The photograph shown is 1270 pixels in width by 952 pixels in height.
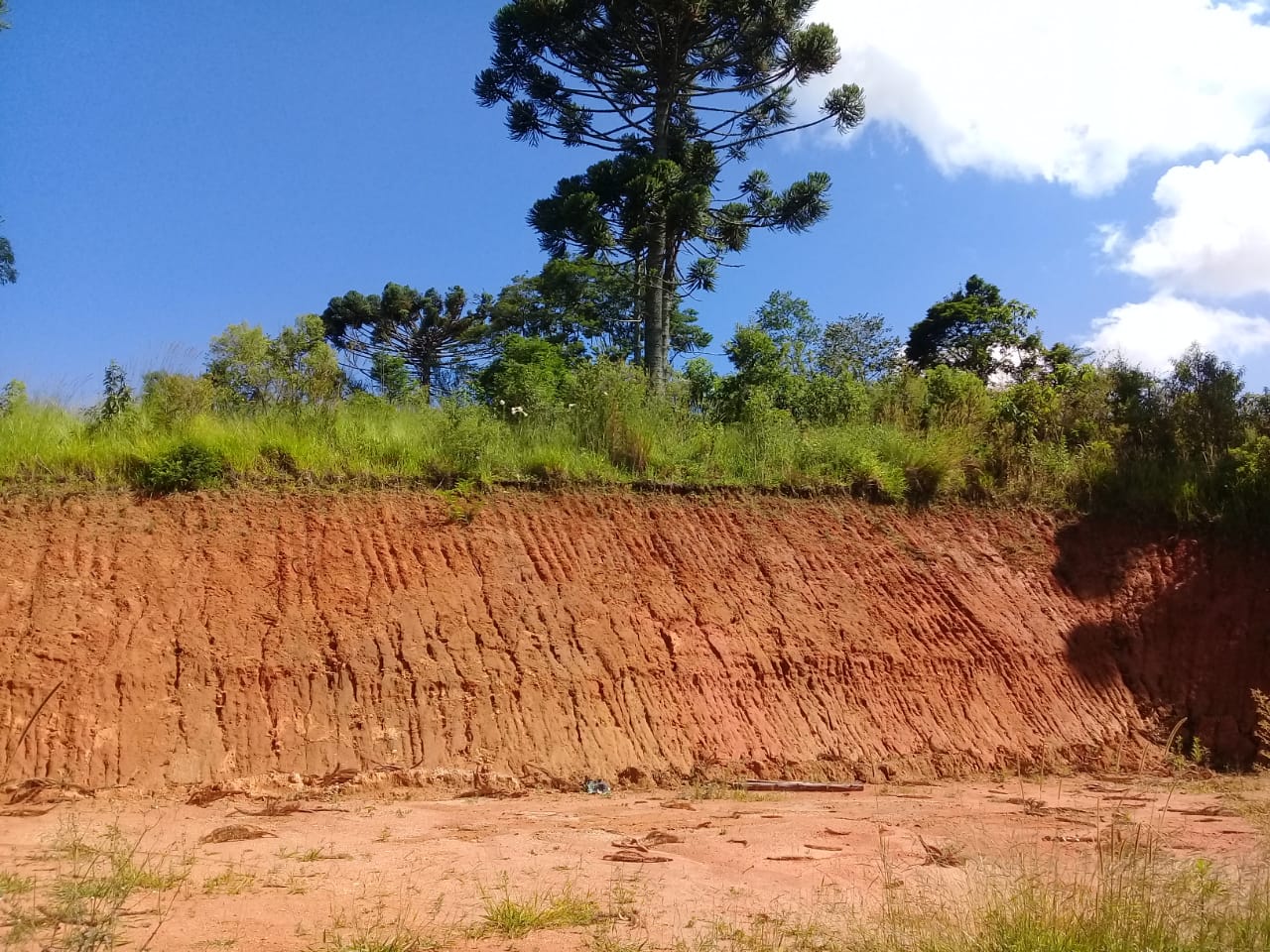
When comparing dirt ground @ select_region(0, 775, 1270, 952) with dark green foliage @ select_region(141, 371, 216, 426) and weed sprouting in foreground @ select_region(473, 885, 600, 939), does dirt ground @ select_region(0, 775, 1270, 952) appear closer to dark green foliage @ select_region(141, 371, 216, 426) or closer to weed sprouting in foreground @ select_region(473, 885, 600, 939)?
weed sprouting in foreground @ select_region(473, 885, 600, 939)

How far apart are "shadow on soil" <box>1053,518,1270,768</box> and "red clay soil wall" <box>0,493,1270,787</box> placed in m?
0.04

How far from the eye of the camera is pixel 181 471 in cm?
1155

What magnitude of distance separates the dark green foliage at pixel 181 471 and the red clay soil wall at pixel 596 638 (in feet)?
0.84

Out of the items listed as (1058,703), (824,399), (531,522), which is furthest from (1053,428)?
(531,522)

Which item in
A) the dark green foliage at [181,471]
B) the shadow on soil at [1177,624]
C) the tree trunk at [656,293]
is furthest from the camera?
the tree trunk at [656,293]

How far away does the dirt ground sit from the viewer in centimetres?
545

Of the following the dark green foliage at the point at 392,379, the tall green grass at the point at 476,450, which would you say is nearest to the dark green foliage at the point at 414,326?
the dark green foliage at the point at 392,379

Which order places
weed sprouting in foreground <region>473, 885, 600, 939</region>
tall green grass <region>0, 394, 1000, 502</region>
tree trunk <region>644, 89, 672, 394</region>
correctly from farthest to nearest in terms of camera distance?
tree trunk <region>644, 89, 672, 394</region>, tall green grass <region>0, 394, 1000, 502</region>, weed sprouting in foreground <region>473, 885, 600, 939</region>

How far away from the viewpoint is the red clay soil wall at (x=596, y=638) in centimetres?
987

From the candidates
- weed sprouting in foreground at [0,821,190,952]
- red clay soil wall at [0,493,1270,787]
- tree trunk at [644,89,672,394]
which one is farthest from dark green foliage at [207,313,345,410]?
weed sprouting in foreground at [0,821,190,952]

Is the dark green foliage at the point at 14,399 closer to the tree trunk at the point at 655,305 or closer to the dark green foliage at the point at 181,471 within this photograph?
the dark green foliage at the point at 181,471

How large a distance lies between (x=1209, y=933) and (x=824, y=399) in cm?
1308

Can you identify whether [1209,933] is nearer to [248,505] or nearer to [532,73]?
[248,505]

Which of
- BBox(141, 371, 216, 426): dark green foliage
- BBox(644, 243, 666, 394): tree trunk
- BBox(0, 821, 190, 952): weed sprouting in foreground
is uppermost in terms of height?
BBox(644, 243, 666, 394): tree trunk
